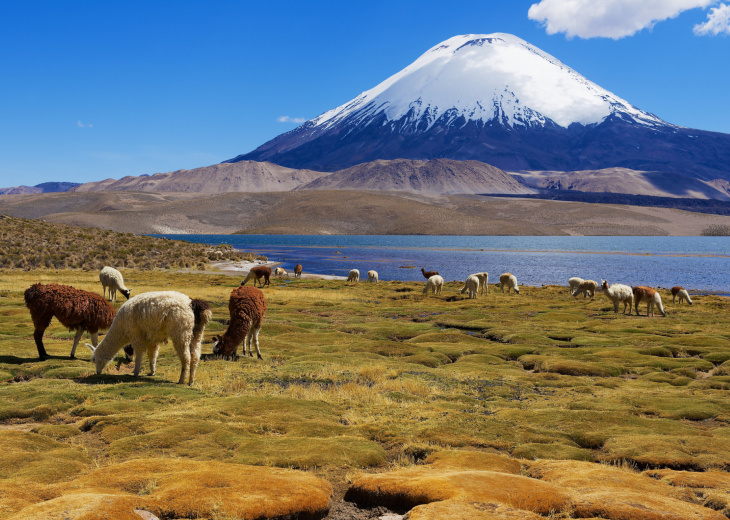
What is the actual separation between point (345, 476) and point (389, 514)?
157cm

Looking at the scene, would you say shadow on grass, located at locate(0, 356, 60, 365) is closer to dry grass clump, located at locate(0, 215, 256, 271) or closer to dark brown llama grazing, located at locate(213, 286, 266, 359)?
dark brown llama grazing, located at locate(213, 286, 266, 359)

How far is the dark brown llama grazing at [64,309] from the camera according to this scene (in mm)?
15281

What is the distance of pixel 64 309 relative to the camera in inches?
605

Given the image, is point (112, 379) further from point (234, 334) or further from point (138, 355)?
point (234, 334)

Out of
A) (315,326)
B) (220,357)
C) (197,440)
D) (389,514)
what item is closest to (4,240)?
(315,326)

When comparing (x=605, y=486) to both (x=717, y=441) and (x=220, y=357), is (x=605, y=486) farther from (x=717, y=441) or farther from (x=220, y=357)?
(x=220, y=357)

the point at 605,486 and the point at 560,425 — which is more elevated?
the point at 605,486

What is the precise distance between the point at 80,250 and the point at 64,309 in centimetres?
6145

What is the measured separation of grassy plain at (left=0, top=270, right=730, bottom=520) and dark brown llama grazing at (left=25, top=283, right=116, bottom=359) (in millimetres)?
1075

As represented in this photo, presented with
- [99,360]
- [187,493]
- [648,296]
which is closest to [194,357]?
[99,360]

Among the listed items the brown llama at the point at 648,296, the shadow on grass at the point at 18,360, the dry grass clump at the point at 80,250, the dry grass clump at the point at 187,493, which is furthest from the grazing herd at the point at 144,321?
the dry grass clump at the point at 80,250

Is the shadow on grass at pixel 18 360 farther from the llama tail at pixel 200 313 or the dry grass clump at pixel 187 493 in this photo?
the dry grass clump at pixel 187 493

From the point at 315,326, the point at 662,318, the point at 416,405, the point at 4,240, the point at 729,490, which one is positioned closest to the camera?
the point at 729,490

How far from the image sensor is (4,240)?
6650 centimetres
